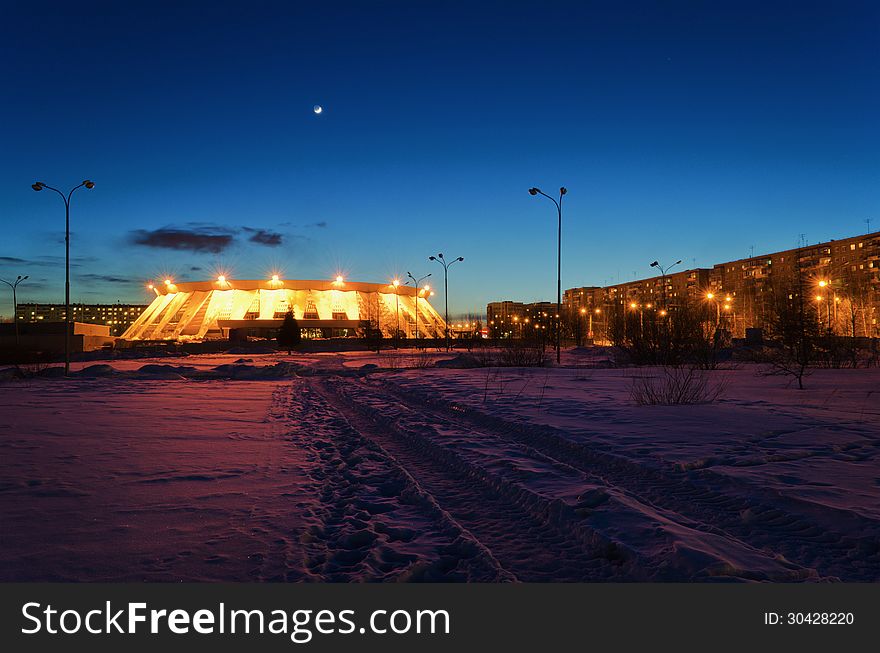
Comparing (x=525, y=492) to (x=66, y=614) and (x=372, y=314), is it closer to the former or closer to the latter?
(x=66, y=614)

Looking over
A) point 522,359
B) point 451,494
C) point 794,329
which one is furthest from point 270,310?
point 451,494

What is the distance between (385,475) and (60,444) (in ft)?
16.5

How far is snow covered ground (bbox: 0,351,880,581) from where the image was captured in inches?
142

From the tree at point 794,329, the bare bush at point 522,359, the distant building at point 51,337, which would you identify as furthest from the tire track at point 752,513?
the distant building at point 51,337

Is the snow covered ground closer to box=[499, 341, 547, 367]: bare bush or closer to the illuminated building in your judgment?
box=[499, 341, 547, 367]: bare bush

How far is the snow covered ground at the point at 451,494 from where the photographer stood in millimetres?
3611

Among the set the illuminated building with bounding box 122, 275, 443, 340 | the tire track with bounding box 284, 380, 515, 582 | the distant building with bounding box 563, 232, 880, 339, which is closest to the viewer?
the tire track with bounding box 284, 380, 515, 582

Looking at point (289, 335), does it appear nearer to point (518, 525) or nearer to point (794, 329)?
point (794, 329)

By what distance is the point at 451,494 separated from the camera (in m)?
5.41

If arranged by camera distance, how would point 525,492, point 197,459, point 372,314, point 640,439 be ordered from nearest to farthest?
1. point 525,492
2. point 197,459
3. point 640,439
4. point 372,314

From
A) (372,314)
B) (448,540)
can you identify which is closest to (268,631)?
(448,540)

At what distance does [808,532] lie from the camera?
161 inches

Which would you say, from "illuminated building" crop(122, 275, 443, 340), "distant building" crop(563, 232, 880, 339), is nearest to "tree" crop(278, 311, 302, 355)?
"illuminated building" crop(122, 275, 443, 340)

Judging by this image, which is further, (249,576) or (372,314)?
(372,314)
